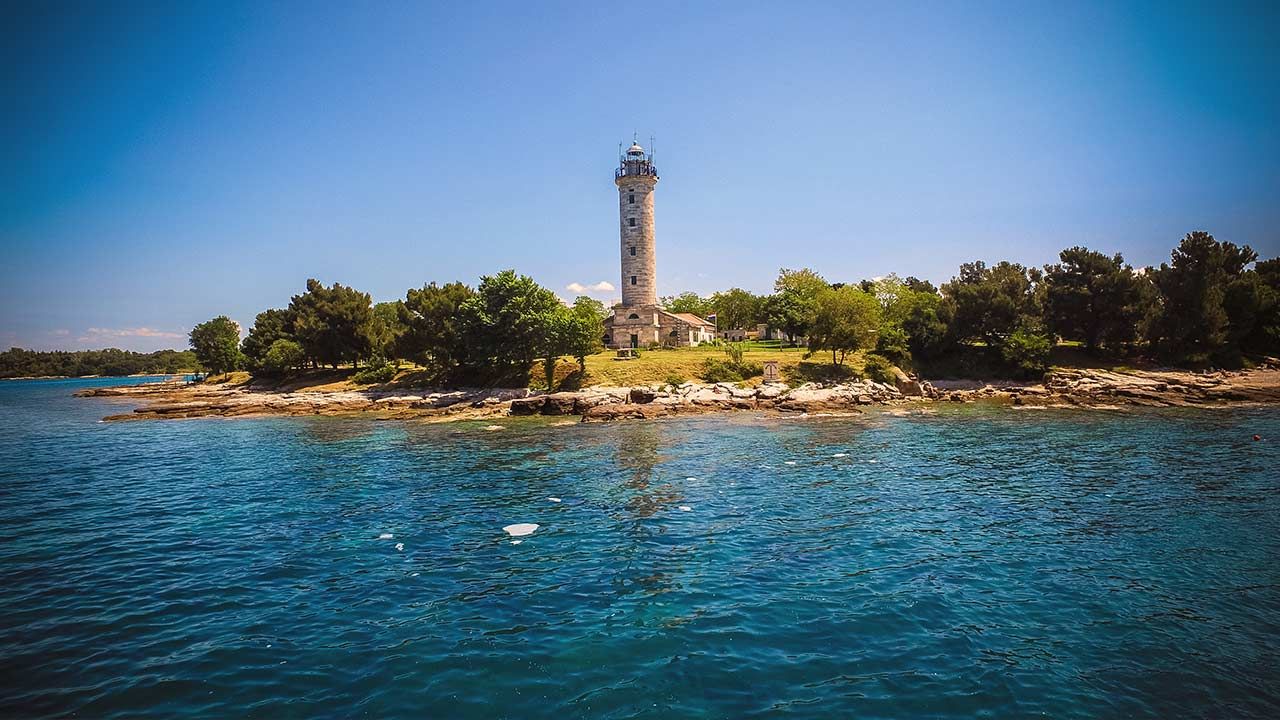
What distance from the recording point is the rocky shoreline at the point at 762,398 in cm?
4681

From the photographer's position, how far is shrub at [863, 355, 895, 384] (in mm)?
57959

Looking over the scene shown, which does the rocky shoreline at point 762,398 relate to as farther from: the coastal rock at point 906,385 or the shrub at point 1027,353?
the shrub at point 1027,353

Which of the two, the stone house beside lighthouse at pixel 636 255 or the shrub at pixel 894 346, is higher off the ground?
the stone house beside lighthouse at pixel 636 255

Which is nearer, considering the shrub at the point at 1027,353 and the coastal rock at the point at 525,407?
the coastal rock at the point at 525,407

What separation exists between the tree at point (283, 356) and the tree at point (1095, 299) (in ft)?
293

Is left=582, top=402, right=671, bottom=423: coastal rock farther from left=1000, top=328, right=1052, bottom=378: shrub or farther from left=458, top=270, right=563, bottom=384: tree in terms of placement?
left=1000, top=328, right=1052, bottom=378: shrub

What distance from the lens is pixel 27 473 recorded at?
89.9ft

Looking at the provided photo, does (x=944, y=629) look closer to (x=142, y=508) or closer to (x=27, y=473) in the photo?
(x=142, y=508)

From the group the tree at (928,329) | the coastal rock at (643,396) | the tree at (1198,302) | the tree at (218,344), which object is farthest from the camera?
the tree at (218,344)

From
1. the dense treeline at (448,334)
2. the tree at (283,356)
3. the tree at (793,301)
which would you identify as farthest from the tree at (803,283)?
the tree at (283,356)

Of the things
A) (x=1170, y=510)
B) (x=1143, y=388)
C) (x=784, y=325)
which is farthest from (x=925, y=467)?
(x=784, y=325)

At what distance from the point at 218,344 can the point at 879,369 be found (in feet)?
343

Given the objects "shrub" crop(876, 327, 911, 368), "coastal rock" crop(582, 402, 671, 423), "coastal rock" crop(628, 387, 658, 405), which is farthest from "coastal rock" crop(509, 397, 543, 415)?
"shrub" crop(876, 327, 911, 368)

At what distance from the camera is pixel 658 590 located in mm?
12539
